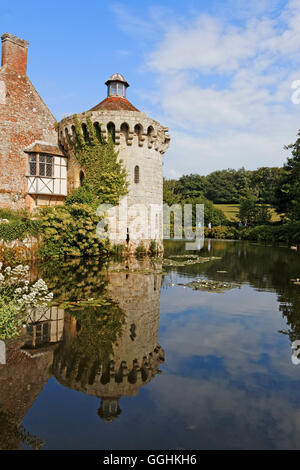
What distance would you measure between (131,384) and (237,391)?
1.42 metres

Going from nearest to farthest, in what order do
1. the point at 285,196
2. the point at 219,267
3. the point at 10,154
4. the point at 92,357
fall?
the point at 92,357 → the point at 219,267 → the point at 10,154 → the point at 285,196

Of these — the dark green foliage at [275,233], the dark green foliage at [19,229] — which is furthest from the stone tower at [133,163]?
the dark green foliage at [275,233]

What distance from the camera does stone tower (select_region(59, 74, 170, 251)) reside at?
59.6 ft

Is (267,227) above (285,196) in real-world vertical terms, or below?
below

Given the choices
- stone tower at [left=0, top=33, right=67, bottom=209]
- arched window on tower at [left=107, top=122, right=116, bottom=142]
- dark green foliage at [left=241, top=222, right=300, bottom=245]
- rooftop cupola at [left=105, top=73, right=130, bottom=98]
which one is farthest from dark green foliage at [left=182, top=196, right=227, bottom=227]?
arched window on tower at [left=107, top=122, right=116, bottom=142]

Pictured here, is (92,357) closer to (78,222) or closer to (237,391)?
(237,391)

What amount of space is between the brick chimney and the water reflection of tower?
1867 centimetres

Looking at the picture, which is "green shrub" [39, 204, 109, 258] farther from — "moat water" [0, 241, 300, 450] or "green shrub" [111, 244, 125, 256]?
"moat water" [0, 241, 300, 450]

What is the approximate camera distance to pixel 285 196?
39.2 meters

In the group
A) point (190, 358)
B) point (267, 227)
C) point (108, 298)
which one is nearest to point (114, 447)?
point (190, 358)

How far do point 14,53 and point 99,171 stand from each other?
32.4ft

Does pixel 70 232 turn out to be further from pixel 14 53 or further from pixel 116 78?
pixel 14 53

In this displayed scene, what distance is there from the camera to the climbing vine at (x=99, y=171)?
18.4m

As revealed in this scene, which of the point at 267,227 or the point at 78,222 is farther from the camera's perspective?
the point at 267,227
